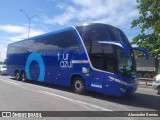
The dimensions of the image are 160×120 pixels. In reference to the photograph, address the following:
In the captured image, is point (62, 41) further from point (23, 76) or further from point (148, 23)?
point (148, 23)

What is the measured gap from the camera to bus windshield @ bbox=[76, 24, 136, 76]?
11252mm

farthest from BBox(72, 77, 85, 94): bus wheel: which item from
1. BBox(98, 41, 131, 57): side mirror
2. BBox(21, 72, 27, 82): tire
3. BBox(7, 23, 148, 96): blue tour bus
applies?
BBox(21, 72, 27, 82): tire

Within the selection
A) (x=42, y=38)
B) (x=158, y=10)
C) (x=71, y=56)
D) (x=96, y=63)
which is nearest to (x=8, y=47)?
(x=42, y=38)

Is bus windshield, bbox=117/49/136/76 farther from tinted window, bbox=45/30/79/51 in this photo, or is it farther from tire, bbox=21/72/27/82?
tire, bbox=21/72/27/82

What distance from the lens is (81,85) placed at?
523 inches

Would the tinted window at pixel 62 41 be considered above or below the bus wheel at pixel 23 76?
above

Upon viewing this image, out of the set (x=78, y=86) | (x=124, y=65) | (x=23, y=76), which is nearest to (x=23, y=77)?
(x=23, y=76)

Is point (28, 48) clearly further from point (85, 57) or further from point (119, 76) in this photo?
point (119, 76)

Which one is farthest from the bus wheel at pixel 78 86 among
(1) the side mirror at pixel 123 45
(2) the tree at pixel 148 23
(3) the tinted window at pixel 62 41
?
(2) the tree at pixel 148 23

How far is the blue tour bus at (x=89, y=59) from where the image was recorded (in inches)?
443

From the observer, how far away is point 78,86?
13.5 meters

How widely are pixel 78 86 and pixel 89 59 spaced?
1.85 meters

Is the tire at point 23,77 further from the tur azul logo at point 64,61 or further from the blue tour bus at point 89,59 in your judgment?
the tur azul logo at point 64,61

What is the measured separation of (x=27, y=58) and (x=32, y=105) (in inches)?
430
